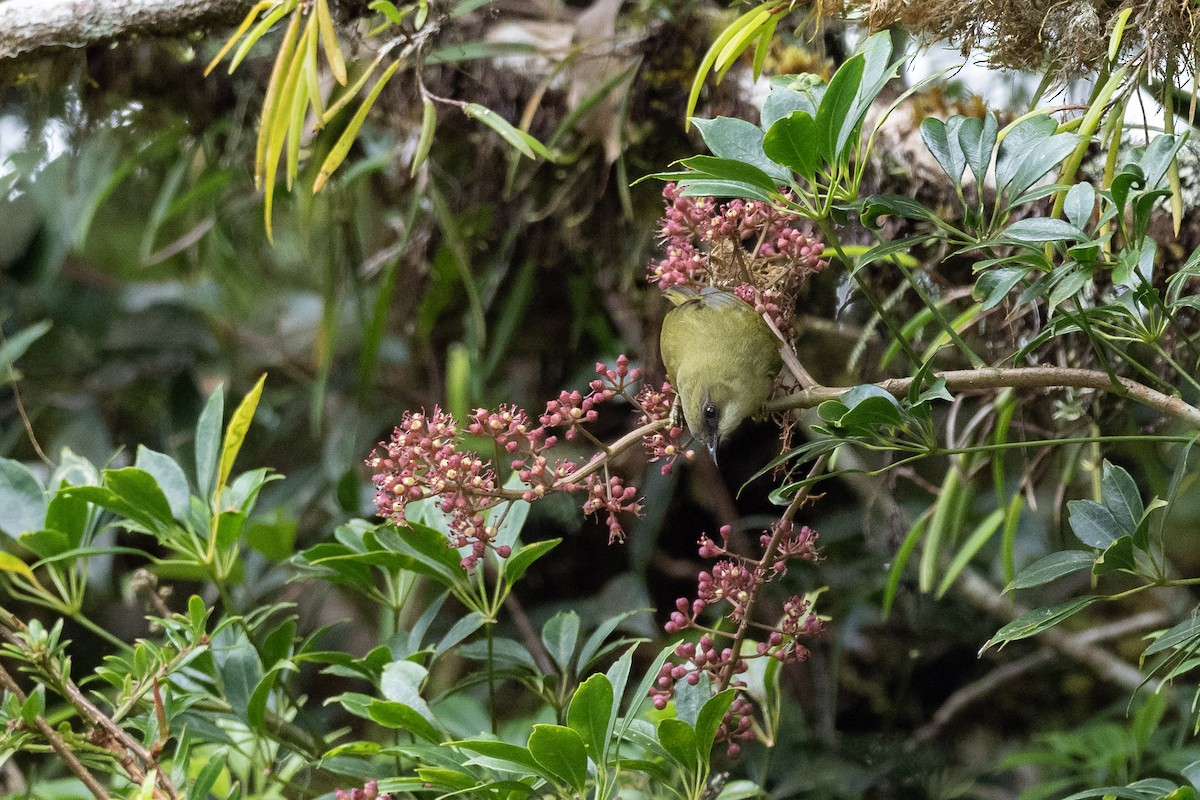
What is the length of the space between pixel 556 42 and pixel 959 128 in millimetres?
1258

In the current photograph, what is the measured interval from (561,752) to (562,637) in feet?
1.13

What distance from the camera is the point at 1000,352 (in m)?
1.57

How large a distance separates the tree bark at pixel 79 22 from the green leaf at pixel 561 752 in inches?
48.7

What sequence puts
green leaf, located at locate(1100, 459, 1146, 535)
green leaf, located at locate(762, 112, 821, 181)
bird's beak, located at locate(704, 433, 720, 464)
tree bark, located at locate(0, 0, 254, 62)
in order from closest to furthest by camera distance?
green leaf, located at locate(762, 112, 821, 181) < green leaf, located at locate(1100, 459, 1146, 535) < bird's beak, located at locate(704, 433, 720, 464) < tree bark, located at locate(0, 0, 254, 62)

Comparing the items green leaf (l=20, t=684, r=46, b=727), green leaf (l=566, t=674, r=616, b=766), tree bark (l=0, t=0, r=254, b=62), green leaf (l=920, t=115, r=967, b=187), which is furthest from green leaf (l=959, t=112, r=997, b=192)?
tree bark (l=0, t=0, r=254, b=62)

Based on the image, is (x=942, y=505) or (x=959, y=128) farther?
(x=942, y=505)

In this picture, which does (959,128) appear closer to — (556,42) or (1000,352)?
(1000,352)

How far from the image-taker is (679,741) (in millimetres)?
896

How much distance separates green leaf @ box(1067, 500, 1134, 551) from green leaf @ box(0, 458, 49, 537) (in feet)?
3.53

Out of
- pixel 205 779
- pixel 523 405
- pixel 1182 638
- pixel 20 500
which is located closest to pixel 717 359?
pixel 1182 638

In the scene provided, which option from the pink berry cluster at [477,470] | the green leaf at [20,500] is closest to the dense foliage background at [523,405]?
the green leaf at [20,500]

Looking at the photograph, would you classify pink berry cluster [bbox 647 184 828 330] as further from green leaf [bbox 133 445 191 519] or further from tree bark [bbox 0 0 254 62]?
tree bark [bbox 0 0 254 62]

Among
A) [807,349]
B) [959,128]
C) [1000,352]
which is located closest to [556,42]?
[807,349]

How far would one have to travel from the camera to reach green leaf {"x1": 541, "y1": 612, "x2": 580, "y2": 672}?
1176 mm
